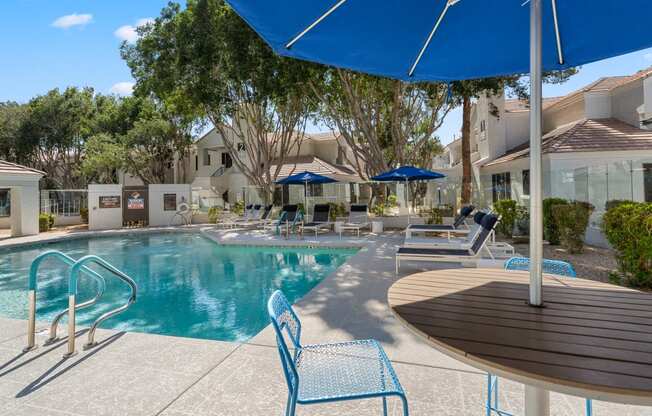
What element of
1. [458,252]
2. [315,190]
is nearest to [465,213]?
[458,252]

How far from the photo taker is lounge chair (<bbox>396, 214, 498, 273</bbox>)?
22.5ft

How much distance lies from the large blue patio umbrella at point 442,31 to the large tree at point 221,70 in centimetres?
1267

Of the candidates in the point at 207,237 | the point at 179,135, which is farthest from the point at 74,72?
the point at 207,237

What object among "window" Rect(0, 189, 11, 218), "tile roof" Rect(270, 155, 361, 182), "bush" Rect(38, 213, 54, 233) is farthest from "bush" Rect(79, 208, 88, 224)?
"tile roof" Rect(270, 155, 361, 182)

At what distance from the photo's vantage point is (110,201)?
19.8m

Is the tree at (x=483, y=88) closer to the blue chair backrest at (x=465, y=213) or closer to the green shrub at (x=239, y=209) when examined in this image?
the blue chair backrest at (x=465, y=213)

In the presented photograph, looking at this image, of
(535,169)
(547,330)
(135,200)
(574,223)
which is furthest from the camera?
(135,200)

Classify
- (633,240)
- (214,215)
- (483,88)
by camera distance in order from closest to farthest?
(633,240)
(483,88)
(214,215)

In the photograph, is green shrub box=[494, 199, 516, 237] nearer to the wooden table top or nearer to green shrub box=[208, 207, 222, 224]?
the wooden table top

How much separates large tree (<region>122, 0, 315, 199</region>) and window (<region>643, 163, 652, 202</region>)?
11.9m

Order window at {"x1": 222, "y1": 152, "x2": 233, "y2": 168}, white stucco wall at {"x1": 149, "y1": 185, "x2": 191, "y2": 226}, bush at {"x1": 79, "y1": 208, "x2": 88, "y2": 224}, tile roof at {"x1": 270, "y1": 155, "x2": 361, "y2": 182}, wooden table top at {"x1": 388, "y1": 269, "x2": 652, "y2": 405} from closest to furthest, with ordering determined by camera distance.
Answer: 1. wooden table top at {"x1": 388, "y1": 269, "x2": 652, "y2": 405}
2. white stucco wall at {"x1": 149, "y1": 185, "x2": 191, "y2": 226}
3. bush at {"x1": 79, "y1": 208, "x2": 88, "y2": 224}
4. tile roof at {"x1": 270, "y1": 155, "x2": 361, "y2": 182}
5. window at {"x1": 222, "y1": 152, "x2": 233, "y2": 168}

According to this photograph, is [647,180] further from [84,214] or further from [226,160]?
[226,160]

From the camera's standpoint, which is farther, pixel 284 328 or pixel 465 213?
pixel 465 213

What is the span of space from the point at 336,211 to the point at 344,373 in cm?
1727
